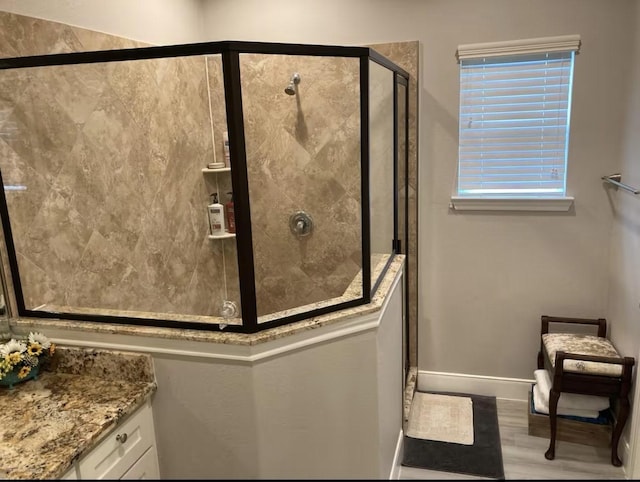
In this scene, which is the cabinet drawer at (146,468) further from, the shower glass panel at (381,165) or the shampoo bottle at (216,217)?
the shampoo bottle at (216,217)

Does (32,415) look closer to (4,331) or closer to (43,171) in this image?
(4,331)

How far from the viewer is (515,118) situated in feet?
9.48

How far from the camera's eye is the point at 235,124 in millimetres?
→ 1745

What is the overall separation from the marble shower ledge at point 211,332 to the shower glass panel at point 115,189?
7 cm

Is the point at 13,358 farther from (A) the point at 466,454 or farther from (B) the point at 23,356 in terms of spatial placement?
(A) the point at 466,454

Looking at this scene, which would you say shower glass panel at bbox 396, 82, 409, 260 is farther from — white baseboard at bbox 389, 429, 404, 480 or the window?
white baseboard at bbox 389, 429, 404, 480

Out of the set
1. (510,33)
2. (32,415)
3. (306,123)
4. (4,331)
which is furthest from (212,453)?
(510,33)

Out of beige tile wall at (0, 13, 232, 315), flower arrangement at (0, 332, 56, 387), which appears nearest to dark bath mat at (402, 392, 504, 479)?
beige tile wall at (0, 13, 232, 315)

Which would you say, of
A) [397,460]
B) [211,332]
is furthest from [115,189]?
[397,460]

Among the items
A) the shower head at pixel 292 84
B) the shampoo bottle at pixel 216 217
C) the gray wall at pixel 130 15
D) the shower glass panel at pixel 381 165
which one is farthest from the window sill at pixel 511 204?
the gray wall at pixel 130 15

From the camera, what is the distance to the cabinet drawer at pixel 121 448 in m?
1.73

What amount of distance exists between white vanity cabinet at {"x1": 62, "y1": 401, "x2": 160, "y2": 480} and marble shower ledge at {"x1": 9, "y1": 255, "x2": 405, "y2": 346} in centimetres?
31

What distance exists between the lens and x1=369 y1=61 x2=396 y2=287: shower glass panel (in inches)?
85.1

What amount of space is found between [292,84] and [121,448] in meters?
2.02
